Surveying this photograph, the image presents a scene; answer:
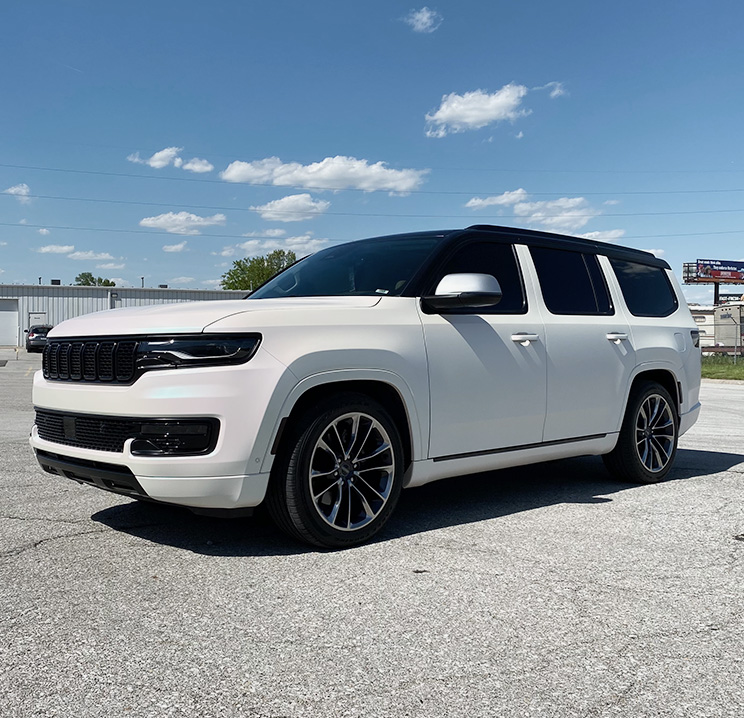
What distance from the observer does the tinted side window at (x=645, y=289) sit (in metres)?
6.52

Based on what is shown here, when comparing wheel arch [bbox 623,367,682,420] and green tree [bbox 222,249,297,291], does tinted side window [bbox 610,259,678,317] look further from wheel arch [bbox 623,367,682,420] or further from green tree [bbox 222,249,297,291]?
green tree [bbox 222,249,297,291]

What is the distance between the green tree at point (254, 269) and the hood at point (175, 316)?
89.0m

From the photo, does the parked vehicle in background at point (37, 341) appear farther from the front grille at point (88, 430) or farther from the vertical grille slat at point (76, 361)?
the front grille at point (88, 430)

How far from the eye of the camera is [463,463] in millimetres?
4910

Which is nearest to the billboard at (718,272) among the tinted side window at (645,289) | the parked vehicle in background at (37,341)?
the parked vehicle in background at (37,341)

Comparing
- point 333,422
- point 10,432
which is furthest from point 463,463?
point 10,432

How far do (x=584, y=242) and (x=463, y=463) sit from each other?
2330 mm

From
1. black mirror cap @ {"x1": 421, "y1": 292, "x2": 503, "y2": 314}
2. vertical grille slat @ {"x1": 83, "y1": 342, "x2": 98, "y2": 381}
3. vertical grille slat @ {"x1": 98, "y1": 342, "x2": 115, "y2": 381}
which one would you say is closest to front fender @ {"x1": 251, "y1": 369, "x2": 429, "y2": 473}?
black mirror cap @ {"x1": 421, "y1": 292, "x2": 503, "y2": 314}

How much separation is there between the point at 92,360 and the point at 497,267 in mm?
2680

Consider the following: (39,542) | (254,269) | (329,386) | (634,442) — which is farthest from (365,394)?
(254,269)

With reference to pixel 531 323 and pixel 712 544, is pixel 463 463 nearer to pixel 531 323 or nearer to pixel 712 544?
pixel 531 323

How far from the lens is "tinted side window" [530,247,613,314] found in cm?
570

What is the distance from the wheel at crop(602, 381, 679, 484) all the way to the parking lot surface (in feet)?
2.26

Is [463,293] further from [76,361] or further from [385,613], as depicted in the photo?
[76,361]
